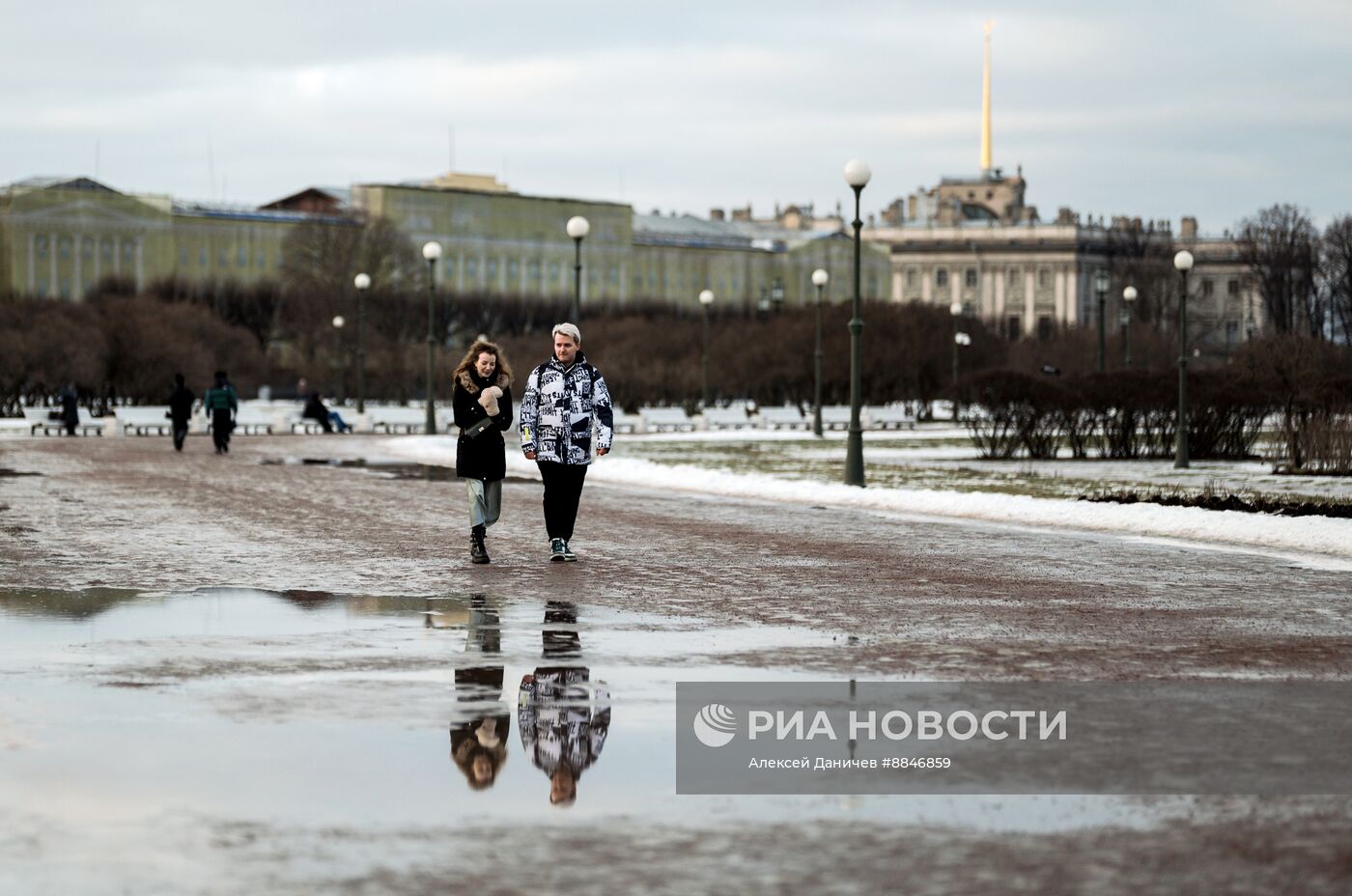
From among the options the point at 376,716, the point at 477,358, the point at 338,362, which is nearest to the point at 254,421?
the point at 338,362

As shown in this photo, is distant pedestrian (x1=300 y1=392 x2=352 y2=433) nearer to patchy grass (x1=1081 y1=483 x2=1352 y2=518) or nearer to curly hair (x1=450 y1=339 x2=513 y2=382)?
patchy grass (x1=1081 y1=483 x2=1352 y2=518)

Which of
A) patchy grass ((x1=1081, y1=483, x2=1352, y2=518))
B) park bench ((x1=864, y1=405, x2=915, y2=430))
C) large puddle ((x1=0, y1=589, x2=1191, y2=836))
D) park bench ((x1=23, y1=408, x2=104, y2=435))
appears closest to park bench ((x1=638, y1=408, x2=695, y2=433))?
park bench ((x1=864, y1=405, x2=915, y2=430))

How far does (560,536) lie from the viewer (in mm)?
16969

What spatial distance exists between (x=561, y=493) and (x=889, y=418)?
186 ft

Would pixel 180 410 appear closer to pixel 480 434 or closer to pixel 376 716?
pixel 480 434

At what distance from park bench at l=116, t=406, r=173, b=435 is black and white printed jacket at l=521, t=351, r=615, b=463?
40833 mm

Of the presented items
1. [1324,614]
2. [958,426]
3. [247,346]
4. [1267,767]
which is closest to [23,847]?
[1267,767]

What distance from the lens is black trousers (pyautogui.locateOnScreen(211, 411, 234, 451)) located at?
41719 mm

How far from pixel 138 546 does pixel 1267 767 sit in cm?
1219

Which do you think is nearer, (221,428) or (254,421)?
(221,428)

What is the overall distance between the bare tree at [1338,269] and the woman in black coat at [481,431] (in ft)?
291

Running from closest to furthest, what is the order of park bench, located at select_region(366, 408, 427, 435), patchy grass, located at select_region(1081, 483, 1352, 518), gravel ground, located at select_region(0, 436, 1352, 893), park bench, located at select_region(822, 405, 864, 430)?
gravel ground, located at select_region(0, 436, 1352, 893), patchy grass, located at select_region(1081, 483, 1352, 518), park bench, located at select_region(366, 408, 427, 435), park bench, located at select_region(822, 405, 864, 430)

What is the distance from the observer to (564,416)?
16469 mm

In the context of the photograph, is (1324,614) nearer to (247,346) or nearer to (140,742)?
(140,742)
